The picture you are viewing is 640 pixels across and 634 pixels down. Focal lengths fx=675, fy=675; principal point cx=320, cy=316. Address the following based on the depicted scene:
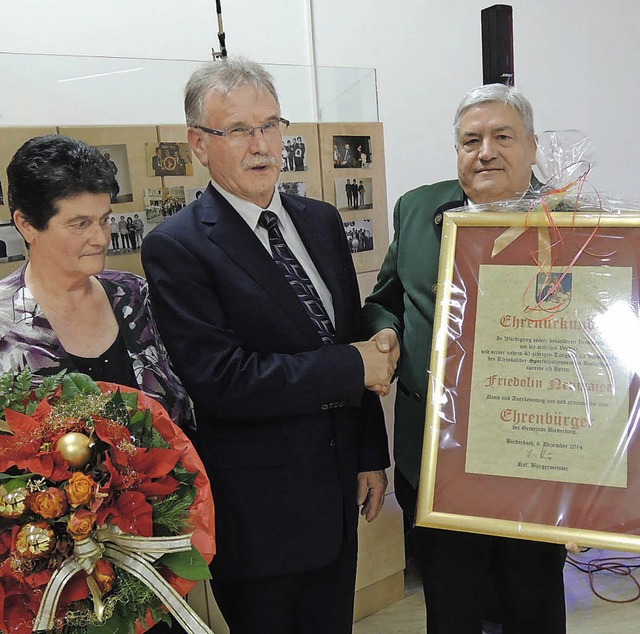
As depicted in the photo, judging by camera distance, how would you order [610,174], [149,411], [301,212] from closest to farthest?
[149,411] → [301,212] → [610,174]

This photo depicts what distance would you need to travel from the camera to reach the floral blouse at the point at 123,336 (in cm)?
126

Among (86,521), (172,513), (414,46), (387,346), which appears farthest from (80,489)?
(414,46)

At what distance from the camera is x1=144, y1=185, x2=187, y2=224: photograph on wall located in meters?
1.83

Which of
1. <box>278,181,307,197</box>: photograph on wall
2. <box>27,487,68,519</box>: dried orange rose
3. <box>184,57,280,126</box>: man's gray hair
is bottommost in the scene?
<box>27,487,68,519</box>: dried orange rose

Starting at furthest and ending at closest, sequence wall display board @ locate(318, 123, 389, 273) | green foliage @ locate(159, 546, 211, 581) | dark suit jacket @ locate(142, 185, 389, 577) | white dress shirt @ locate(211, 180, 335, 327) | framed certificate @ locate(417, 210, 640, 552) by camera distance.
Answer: wall display board @ locate(318, 123, 389, 273), white dress shirt @ locate(211, 180, 335, 327), dark suit jacket @ locate(142, 185, 389, 577), framed certificate @ locate(417, 210, 640, 552), green foliage @ locate(159, 546, 211, 581)

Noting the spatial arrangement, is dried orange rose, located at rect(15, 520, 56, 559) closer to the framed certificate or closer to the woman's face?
the woman's face

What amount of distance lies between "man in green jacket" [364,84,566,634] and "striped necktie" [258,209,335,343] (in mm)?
129

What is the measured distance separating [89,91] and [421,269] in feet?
3.31

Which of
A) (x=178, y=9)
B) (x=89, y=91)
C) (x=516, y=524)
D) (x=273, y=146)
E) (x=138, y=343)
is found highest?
(x=178, y=9)

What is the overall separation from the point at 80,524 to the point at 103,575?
0.10 meters

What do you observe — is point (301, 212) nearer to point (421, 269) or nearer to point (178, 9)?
point (421, 269)

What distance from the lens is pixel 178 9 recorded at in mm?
2459

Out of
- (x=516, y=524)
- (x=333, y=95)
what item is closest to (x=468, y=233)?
(x=516, y=524)

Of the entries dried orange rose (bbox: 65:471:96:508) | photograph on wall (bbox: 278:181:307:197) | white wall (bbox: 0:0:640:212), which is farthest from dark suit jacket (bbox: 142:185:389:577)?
white wall (bbox: 0:0:640:212)
